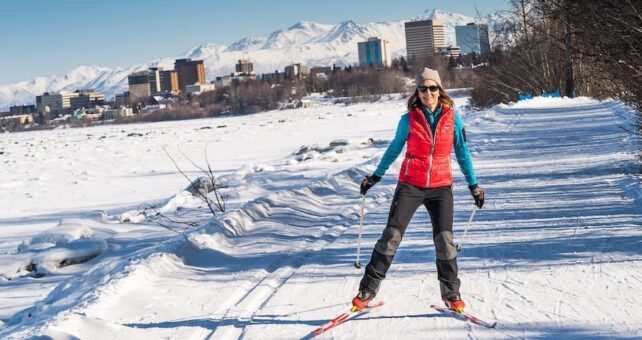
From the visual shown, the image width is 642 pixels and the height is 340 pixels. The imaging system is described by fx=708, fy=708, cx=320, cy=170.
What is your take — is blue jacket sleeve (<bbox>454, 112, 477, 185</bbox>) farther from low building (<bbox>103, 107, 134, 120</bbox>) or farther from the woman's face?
low building (<bbox>103, 107, 134, 120</bbox>)

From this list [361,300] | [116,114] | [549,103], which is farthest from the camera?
[116,114]

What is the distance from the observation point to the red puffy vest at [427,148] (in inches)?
192

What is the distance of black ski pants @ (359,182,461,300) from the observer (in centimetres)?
495

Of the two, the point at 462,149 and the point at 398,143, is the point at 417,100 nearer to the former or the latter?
the point at 398,143

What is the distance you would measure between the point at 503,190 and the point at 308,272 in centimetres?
497

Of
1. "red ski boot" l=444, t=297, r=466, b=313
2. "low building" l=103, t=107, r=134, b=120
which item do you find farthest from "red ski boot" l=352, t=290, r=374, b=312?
"low building" l=103, t=107, r=134, b=120

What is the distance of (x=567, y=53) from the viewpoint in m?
14.6

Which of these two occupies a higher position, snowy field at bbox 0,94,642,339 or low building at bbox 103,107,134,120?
low building at bbox 103,107,134,120

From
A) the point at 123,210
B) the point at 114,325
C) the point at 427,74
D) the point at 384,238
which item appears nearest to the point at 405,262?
the point at 384,238

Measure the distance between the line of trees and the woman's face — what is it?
13.2 feet

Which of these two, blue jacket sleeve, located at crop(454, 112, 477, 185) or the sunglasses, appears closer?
the sunglasses

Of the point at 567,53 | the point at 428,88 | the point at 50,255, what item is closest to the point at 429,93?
the point at 428,88

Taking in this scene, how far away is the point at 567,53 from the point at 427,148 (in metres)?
10.8

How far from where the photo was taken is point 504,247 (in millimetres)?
6887
